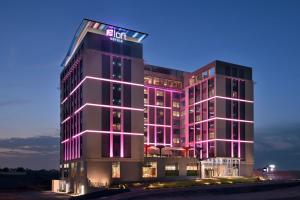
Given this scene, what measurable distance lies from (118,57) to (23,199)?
133 feet

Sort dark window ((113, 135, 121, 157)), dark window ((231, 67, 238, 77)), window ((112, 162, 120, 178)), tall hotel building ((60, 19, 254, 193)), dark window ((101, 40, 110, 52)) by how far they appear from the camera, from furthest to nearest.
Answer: dark window ((231, 67, 238, 77)) < dark window ((101, 40, 110, 52)) < dark window ((113, 135, 121, 157)) < tall hotel building ((60, 19, 254, 193)) < window ((112, 162, 120, 178))

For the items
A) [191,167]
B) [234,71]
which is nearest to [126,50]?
[191,167]

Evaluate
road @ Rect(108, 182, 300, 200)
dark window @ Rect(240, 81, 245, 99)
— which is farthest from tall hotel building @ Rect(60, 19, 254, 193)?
road @ Rect(108, 182, 300, 200)

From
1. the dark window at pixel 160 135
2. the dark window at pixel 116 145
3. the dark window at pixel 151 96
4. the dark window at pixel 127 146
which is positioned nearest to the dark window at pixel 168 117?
the dark window at pixel 160 135

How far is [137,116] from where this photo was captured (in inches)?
3927

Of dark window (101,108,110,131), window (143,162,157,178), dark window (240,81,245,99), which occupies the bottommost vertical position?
window (143,162,157,178)

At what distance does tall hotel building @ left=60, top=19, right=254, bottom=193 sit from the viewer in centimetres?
9438

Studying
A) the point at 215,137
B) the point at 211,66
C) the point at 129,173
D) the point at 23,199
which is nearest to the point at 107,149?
the point at 129,173

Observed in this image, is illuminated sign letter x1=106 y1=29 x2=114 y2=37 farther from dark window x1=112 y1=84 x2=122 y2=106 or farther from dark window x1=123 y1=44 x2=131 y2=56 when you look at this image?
dark window x1=112 y1=84 x2=122 y2=106

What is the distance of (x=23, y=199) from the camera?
8962 centimetres

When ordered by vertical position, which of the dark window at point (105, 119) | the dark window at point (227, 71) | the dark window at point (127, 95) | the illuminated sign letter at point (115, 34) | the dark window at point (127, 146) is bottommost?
the dark window at point (127, 146)

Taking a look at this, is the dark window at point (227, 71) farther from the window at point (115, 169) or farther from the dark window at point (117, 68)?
the window at point (115, 169)

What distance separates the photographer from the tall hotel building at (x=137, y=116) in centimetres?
9438

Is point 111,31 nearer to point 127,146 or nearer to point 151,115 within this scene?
point 127,146
